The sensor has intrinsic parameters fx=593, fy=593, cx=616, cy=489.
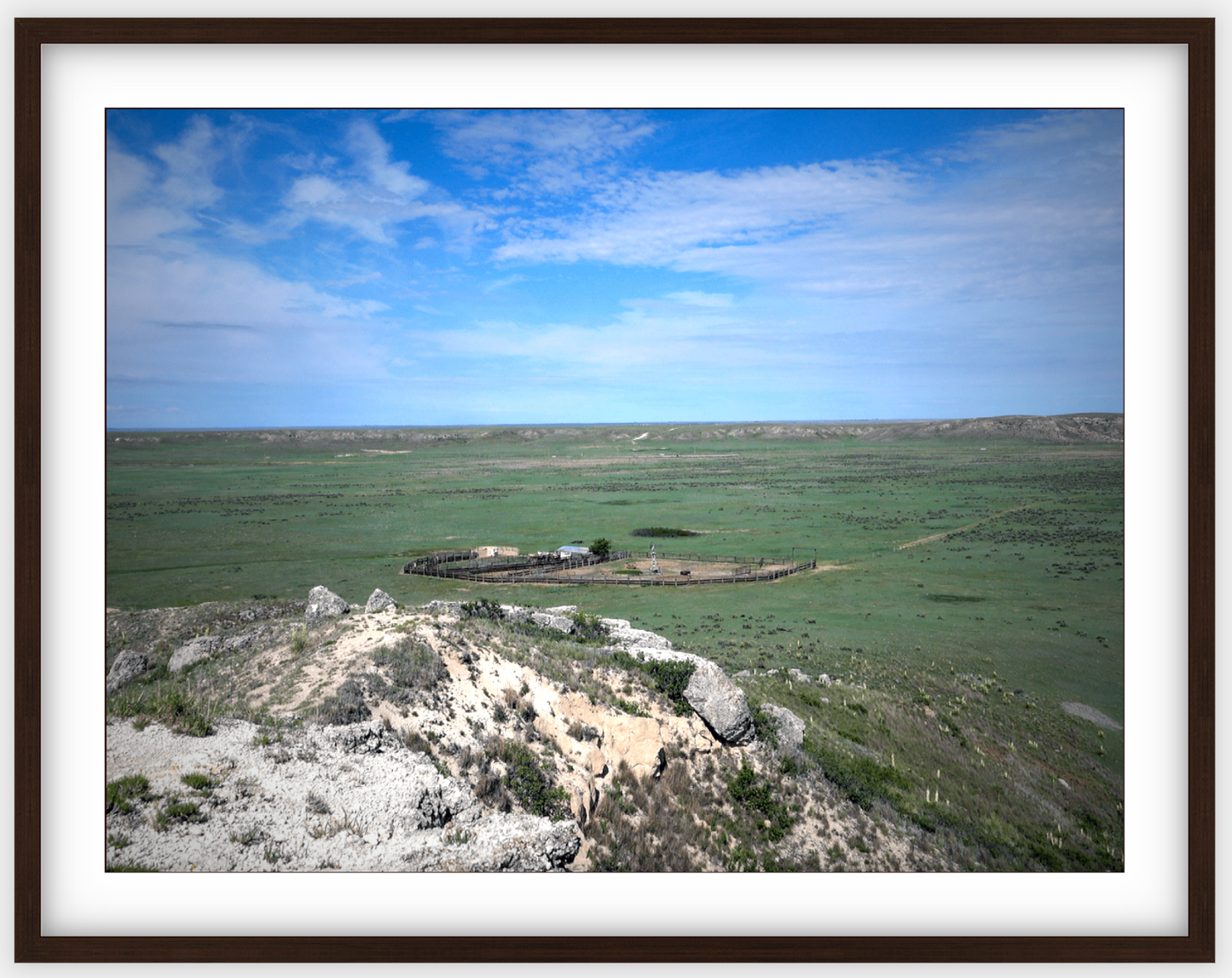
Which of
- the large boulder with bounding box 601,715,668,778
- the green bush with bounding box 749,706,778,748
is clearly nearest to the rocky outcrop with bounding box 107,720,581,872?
the large boulder with bounding box 601,715,668,778

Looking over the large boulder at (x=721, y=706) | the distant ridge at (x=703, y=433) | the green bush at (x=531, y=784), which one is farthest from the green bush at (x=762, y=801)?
the distant ridge at (x=703, y=433)

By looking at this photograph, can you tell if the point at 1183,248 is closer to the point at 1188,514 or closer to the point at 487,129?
the point at 1188,514

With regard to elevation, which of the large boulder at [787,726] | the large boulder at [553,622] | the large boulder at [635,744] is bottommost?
the large boulder at [787,726]

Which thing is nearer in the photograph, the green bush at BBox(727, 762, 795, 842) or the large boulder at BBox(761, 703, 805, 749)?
the green bush at BBox(727, 762, 795, 842)

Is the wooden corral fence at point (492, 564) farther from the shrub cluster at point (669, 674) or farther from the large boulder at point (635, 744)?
the large boulder at point (635, 744)

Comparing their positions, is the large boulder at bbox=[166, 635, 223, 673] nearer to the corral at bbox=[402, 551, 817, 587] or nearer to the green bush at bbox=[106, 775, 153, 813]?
the green bush at bbox=[106, 775, 153, 813]
